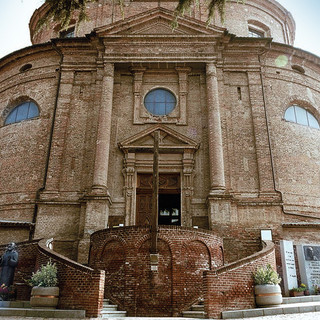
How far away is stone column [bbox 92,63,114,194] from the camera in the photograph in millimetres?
16438

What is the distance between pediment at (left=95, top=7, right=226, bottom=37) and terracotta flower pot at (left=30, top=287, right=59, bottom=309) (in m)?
13.6

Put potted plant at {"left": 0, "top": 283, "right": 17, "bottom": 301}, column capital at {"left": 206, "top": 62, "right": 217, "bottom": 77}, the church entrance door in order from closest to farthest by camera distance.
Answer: potted plant at {"left": 0, "top": 283, "right": 17, "bottom": 301} < the church entrance door < column capital at {"left": 206, "top": 62, "right": 217, "bottom": 77}

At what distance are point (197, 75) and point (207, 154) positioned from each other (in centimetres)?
474

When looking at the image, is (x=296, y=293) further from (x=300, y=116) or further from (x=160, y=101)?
(x=160, y=101)

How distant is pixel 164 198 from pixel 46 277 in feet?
27.6

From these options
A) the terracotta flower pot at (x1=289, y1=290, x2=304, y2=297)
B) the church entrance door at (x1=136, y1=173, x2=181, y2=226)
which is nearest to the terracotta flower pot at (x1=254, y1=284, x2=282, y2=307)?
the terracotta flower pot at (x1=289, y1=290, x2=304, y2=297)

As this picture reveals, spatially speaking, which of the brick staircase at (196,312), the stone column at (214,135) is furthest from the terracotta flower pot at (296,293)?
the stone column at (214,135)

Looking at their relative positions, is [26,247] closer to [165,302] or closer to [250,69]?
[165,302]

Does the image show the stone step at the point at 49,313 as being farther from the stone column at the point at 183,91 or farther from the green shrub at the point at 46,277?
the stone column at the point at 183,91

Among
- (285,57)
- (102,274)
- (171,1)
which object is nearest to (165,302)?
(102,274)

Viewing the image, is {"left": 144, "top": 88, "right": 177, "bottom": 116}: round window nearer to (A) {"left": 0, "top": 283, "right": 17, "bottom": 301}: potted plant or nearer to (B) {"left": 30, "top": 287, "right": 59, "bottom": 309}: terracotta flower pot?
(A) {"left": 0, "top": 283, "right": 17, "bottom": 301}: potted plant

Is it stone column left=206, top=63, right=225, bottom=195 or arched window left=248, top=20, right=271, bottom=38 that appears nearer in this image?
stone column left=206, top=63, right=225, bottom=195

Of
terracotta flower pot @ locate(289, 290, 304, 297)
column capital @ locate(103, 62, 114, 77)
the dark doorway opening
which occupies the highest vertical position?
column capital @ locate(103, 62, 114, 77)

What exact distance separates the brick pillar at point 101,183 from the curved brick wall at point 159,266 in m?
2.95
